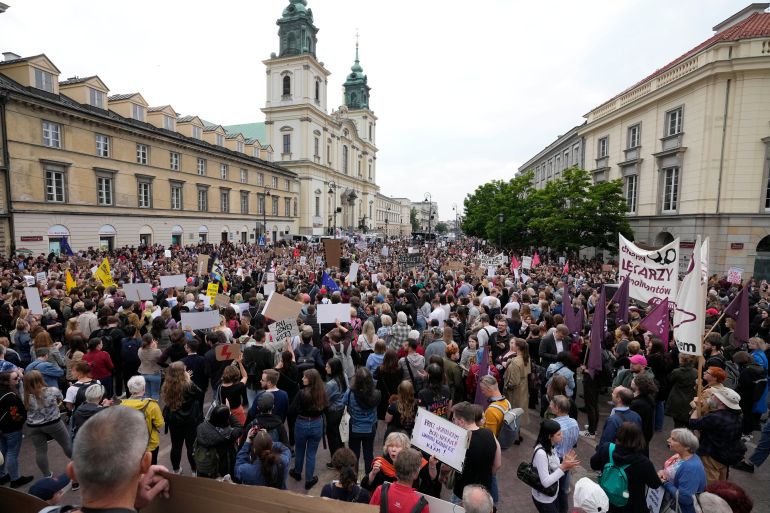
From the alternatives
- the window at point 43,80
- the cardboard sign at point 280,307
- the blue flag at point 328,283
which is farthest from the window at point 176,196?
the cardboard sign at point 280,307

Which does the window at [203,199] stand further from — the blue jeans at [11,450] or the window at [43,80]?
the blue jeans at [11,450]

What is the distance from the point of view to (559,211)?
94.3ft

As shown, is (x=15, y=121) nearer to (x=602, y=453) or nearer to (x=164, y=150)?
(x=164, y=150)

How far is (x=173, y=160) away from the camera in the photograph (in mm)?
37875

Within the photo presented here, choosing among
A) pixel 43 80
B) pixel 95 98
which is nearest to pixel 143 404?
pixel 43 80

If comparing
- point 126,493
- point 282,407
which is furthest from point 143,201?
point 126,493

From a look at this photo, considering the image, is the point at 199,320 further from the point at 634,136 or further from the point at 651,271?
the point at 634,136

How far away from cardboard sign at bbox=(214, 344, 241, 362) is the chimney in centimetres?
3544

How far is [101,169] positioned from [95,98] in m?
6.09

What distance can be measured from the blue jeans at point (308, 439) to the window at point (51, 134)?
103 ft

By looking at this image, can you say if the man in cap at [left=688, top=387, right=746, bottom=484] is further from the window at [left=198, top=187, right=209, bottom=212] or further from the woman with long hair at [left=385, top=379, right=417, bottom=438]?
the window at [left=198, top=187, right=209, bottom=212]

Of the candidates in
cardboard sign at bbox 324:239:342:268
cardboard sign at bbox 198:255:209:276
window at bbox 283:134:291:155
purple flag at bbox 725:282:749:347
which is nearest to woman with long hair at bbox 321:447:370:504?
purple flag at bbox 725:282:749:347

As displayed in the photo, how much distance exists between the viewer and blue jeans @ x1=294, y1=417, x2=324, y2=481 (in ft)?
16.8

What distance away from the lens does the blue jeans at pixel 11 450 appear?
5012 millimetres
